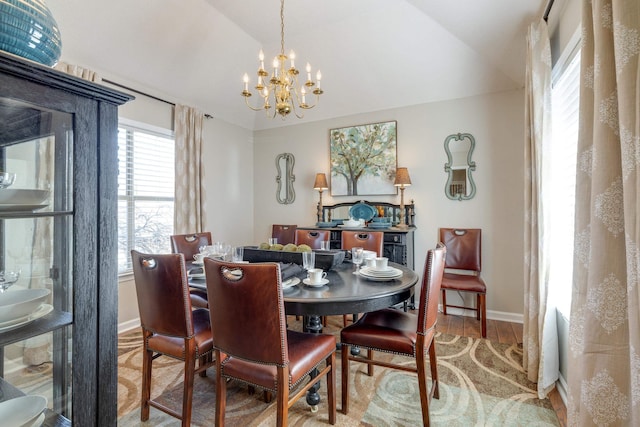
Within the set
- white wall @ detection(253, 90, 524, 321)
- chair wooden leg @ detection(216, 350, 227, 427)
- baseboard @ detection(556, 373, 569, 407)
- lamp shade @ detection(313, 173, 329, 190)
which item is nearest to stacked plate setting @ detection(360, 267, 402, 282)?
chair wooden leg @ detection(216, 350, 227, 427)

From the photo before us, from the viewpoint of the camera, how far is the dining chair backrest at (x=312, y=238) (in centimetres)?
310

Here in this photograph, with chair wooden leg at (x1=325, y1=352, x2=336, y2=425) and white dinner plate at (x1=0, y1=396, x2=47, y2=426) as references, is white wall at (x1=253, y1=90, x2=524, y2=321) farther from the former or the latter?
white dinner plate at (x1=0, y1=396, x2=47, y2=426)

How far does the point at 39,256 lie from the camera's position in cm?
83

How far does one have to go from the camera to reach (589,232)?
1.01m

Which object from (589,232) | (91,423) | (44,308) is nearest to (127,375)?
(91,423)

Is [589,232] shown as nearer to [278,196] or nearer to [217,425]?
[217,425]

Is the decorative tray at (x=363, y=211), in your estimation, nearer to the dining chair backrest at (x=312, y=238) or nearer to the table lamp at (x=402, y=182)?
the table lamp at (x=402, y=182)

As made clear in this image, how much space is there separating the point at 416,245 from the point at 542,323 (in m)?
1.85

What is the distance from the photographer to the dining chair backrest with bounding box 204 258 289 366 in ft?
4.41

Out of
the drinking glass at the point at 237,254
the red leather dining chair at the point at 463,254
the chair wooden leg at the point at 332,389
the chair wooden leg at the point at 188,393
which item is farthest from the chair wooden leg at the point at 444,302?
the chair wooden leg at the point at 188,393

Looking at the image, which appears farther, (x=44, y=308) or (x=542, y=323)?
(x=542, y=323)

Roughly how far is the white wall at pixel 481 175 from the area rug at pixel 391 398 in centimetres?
116

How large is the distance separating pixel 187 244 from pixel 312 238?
118cm

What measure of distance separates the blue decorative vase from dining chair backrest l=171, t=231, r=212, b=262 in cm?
208
